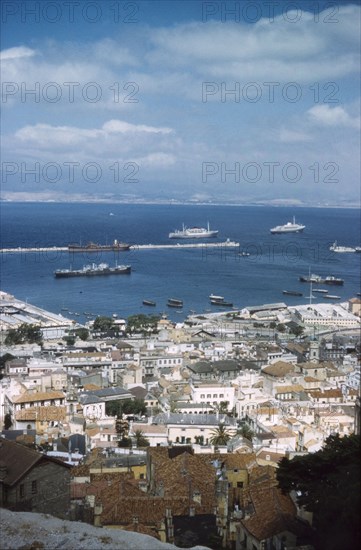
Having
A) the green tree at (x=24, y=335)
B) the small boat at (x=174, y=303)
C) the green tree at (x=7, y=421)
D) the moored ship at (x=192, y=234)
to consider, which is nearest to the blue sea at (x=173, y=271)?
the small boat at (x=174, y=303)

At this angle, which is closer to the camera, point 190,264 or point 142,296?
point 142,296

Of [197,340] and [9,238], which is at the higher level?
[9,238]

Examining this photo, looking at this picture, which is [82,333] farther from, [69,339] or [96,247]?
[96,247]

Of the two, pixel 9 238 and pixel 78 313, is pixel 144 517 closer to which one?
pixel 78 313

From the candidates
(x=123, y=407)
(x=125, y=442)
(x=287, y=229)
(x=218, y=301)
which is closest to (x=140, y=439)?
(x=125, y=442)

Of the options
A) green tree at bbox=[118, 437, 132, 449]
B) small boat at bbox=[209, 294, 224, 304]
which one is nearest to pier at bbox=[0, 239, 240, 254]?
small boat at bbox=[209, 294, 224, 304]

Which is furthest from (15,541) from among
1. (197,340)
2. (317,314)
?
(317,314)

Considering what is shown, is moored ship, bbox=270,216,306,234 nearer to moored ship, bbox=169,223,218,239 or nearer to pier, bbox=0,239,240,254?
moored ship, bbox=169,223,218,239

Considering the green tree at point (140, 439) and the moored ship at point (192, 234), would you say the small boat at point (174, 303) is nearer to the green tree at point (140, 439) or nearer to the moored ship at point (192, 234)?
the green tree at point (140, 439)
